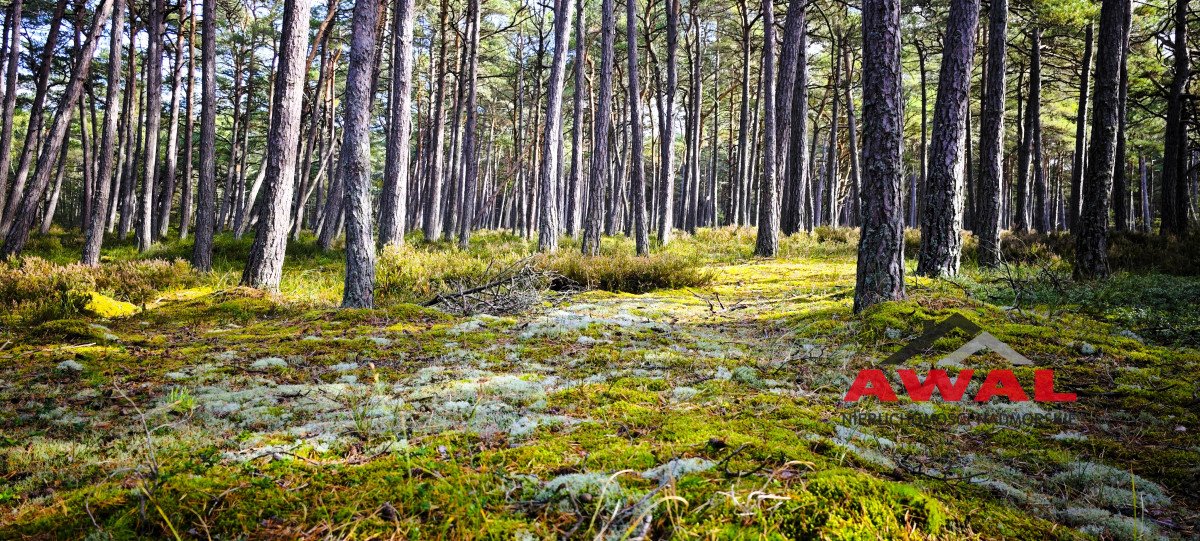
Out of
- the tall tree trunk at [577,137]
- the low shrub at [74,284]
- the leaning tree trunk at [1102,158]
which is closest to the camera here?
the low shrub at [74,284]

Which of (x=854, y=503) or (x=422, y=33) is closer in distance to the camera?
(x=854, y=503)

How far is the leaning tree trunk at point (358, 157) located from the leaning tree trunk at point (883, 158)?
5.41 metres

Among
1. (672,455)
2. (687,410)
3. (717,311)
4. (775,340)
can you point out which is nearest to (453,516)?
(672,455)

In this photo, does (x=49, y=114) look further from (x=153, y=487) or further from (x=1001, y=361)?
(x=1001, y=361)

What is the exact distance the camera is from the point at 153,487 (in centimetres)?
163

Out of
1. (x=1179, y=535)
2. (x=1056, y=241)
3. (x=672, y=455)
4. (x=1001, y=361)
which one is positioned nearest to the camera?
(x=1179, y=535)

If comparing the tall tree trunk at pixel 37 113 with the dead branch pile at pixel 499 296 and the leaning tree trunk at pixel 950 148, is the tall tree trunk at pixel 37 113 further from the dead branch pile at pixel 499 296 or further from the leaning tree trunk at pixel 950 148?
the leaning tree trunk at pixel 950 148

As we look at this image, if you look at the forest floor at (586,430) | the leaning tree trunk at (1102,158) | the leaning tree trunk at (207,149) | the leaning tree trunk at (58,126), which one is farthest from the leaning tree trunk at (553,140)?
the leaning tree trunk at (58,126)

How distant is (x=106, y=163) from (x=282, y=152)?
6.82 metres

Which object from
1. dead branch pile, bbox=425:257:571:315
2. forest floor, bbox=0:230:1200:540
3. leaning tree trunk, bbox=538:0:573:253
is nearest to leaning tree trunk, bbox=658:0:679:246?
leaning tree trunk, bbox=538:0:573:253

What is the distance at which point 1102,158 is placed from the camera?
769cm

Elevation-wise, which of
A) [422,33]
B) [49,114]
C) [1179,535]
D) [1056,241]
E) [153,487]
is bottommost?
[1179,535]

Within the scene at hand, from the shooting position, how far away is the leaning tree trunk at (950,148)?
747cm

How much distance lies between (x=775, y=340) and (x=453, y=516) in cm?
394
